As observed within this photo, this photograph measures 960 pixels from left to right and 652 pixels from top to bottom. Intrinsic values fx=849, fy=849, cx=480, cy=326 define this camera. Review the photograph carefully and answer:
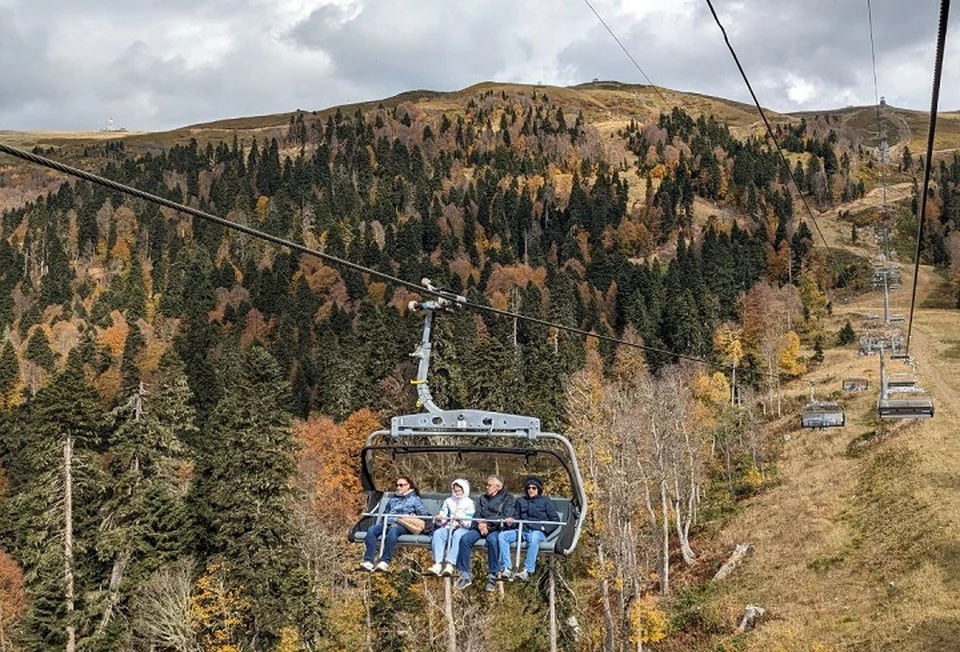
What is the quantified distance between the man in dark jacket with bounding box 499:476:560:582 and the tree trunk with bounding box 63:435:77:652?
101 ft

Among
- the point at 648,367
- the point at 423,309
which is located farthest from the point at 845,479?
the point at 423,309

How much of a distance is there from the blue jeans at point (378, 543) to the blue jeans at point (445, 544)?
61 cm

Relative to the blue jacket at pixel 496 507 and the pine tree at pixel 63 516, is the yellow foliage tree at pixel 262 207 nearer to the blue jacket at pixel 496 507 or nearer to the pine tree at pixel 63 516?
the pine tree at pixel 63 516

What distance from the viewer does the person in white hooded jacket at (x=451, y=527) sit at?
13.6 m

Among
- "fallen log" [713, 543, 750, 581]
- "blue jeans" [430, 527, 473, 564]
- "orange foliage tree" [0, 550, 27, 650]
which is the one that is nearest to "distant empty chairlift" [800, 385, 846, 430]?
"fallen log" [713, 543, 750, 581]

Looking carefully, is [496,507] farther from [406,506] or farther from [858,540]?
[858,540]

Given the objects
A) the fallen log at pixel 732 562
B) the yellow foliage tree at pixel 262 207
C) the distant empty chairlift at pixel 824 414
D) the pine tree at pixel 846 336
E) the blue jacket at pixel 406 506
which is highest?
the yellow foliage tree at pixel 262 207

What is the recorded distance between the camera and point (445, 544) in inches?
541

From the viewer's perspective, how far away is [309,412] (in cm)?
8838

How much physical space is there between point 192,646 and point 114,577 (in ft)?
16.9

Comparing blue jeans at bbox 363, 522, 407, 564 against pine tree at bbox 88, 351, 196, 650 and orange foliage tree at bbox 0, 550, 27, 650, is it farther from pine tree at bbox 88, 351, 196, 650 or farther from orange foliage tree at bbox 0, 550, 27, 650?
orange foliage tree at bbox 0, 550, 27, 650

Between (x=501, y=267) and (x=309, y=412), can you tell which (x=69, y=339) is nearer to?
(x=309, y=412)

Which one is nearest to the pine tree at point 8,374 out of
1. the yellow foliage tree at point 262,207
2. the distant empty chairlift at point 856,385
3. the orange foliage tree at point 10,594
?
the orange foliage tree at point 10,594

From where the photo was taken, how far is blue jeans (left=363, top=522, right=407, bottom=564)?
1363 centimetres
